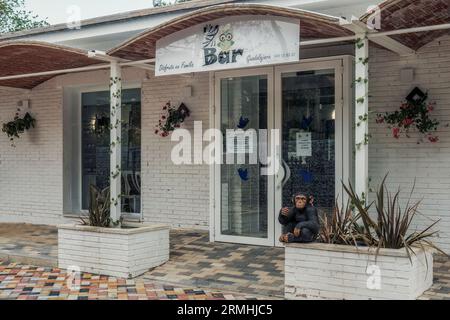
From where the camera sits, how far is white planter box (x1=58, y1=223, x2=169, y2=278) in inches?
220

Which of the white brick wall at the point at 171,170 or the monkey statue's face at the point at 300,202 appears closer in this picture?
the monkey statue's face at the point at 300,202

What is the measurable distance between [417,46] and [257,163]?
232cm

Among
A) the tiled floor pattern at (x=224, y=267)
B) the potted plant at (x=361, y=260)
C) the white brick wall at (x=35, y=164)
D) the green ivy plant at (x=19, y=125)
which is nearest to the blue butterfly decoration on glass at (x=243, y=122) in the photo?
the tiled floor pattern at (x=224, y=267)

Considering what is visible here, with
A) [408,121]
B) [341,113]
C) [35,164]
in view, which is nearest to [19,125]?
[35,164]

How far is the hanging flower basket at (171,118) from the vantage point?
25.3 ft

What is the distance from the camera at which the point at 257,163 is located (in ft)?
22.2

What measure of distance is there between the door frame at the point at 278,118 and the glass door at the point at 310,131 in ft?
0.04

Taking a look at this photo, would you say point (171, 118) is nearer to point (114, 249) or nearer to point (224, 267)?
point (114, 249)

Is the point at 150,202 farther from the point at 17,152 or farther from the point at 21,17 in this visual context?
the point at 21,17

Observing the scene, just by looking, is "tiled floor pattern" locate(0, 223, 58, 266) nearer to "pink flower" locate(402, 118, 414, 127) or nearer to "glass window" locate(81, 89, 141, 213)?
"glass window" locate(81, 89, 141, 213)

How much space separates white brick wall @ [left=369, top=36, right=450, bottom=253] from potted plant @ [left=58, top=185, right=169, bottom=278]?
8.81 feet

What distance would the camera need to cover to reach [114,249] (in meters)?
5.66

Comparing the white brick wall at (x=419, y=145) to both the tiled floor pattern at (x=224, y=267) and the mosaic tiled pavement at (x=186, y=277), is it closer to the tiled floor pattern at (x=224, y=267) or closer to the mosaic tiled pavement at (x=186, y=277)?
the mosaic tiled pavement at (x=186, y=277)

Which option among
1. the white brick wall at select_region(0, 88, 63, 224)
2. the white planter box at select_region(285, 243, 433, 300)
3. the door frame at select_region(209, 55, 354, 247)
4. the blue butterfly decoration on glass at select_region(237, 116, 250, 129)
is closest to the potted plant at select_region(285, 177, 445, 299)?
the white planter box at select_region(285, 243, 433, 300)
